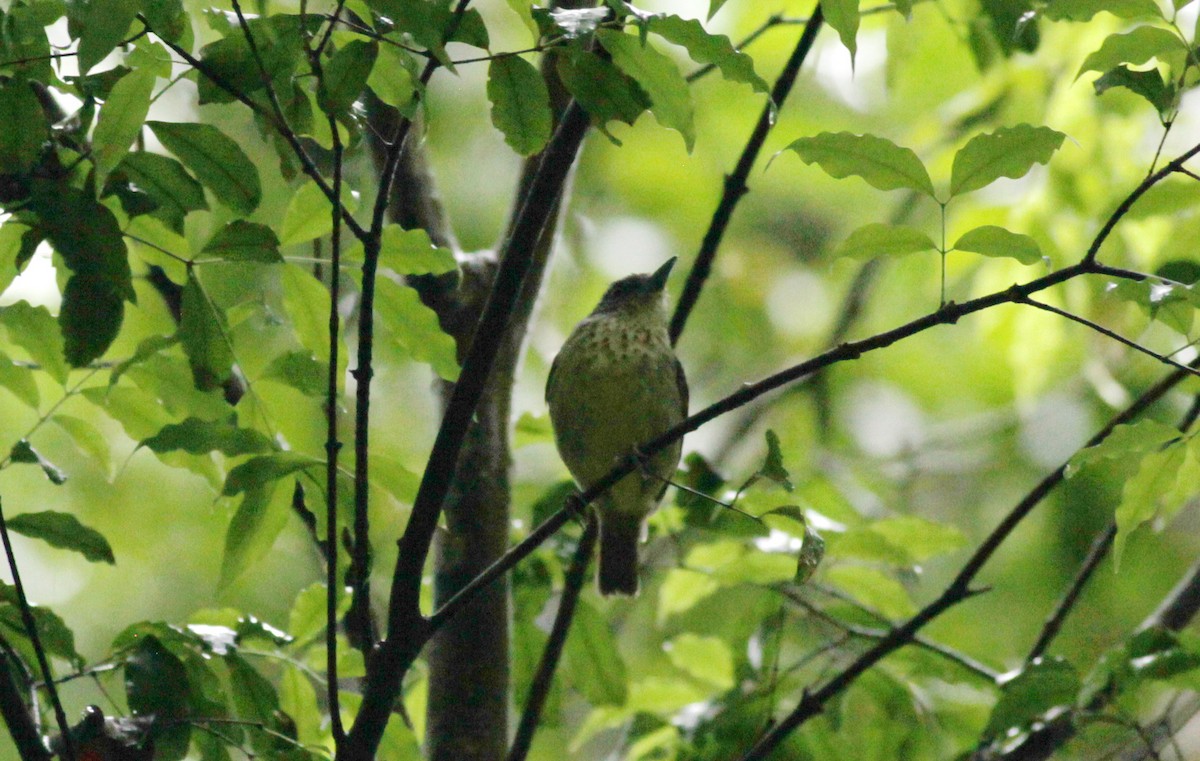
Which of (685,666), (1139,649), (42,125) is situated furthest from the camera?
(685,666)

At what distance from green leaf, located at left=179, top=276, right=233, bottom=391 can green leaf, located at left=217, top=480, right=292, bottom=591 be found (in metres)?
0.22

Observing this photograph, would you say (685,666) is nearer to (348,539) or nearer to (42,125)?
(348,539)

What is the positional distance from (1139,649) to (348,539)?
1592 millimetres

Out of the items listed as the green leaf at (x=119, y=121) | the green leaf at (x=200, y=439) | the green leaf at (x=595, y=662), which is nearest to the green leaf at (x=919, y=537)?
the green leaf at (x=595, y=662)

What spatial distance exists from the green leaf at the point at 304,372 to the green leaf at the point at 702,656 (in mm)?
1510

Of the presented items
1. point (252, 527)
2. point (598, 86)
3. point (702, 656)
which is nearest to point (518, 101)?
point (598, 86)

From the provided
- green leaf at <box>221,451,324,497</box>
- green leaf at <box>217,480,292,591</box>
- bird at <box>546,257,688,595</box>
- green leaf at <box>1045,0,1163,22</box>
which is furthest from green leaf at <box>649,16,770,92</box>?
bird at <box>546,257,688,595</box>

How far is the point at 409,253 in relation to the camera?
6.83 feet

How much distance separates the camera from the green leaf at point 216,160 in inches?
69.5

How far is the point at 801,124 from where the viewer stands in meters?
5.76

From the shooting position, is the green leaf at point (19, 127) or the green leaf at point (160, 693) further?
the green leaf at point (160, 693)

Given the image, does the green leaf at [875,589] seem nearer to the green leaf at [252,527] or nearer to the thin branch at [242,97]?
the green leaf at [252,527]

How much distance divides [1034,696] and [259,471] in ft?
5.21

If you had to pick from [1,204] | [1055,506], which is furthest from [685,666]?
[1055,506]
